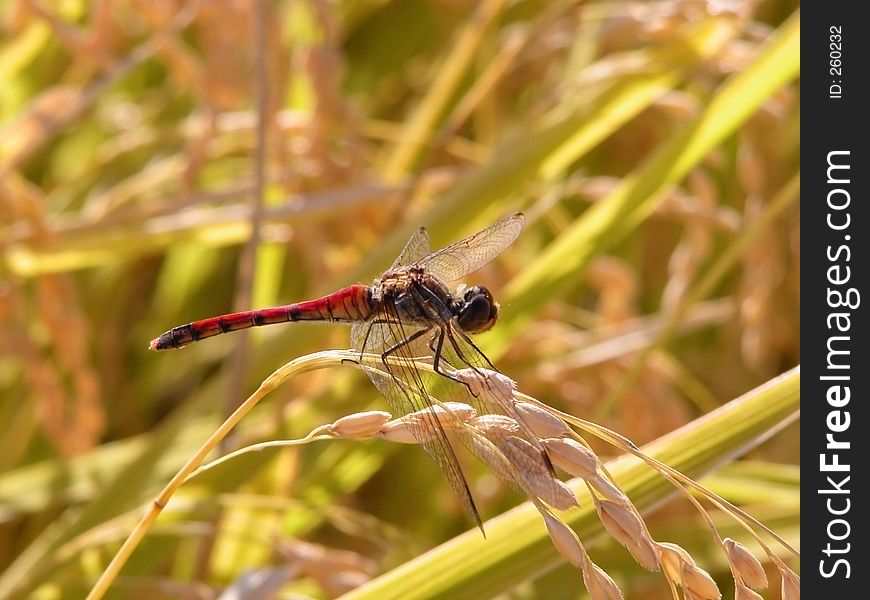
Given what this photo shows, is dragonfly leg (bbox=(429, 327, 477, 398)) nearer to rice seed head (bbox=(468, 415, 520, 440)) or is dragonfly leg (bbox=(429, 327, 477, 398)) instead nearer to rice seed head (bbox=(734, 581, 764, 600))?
rice seed head (bbox=(468, 415, 520, 440))

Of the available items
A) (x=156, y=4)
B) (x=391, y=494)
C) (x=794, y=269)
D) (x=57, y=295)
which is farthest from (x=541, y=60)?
(x=57, y=295)

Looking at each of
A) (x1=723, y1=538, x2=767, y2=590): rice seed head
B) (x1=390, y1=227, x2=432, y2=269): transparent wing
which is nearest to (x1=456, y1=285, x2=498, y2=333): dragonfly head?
(x1=390, y1=227, x2=432, y2=269): transparent wing

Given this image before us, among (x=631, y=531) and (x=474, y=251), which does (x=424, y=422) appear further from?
(x=474, y=251)

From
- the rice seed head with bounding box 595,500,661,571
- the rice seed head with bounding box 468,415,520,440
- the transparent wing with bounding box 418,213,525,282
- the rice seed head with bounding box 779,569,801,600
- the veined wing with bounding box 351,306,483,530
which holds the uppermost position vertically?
the transparent wing with bounding box 418,213,525,282

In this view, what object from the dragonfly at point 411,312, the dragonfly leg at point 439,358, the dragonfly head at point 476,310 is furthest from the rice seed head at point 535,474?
the dragonfly head at point 476,310

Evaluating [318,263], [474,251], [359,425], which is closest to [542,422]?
[359,425]

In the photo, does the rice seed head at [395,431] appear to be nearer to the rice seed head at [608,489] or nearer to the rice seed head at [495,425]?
the rice seed head at [495,425]
